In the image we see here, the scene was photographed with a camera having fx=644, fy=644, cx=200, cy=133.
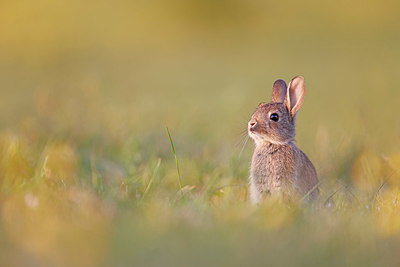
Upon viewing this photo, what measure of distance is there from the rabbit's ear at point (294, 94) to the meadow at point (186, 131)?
50 cm

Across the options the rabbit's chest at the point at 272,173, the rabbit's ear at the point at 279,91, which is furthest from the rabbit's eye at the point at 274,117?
the rabbit's ear at the point at 279,91

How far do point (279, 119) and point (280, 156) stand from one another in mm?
304

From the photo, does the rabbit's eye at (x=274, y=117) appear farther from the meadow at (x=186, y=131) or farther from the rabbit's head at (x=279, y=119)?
the meadow at (x=186, y=131)

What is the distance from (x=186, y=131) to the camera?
728cm

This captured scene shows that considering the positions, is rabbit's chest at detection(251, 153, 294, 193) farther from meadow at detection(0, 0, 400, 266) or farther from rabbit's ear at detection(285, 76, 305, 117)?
rabbit's ear at detection(285, 76, 305, 117)

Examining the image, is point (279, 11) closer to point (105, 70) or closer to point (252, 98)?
point (105, 70)

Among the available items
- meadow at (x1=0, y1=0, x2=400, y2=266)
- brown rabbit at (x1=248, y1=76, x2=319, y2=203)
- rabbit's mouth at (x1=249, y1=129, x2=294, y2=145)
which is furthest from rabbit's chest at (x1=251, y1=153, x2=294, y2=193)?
meadow at (x1=0, y1=0, x2=400, y2=266)

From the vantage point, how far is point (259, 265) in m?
2.80

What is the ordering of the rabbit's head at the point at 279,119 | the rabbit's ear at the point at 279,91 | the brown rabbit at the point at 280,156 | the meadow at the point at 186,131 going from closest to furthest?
the meadow at the point at 186,131 → the brown rabbit at the point at 280,156 → the rabbit's head at the point at 279,119 → the rabbit's ear at the point at 279,91

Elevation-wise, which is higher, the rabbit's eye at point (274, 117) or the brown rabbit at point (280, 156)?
the rabbit's eye at point (274, 117)

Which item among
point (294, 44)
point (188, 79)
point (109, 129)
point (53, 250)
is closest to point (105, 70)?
point (188, 79)

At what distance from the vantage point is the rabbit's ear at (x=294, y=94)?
4.86 meters

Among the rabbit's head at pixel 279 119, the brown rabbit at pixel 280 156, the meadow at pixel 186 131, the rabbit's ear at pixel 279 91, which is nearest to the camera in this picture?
the meadow at pixel 186 131

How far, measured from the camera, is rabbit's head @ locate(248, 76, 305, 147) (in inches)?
190
